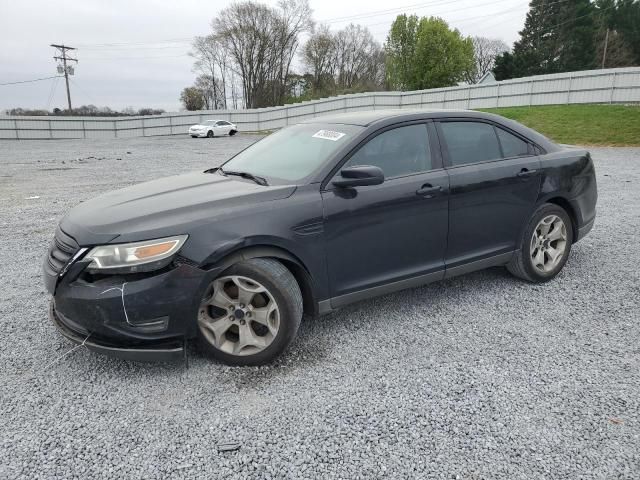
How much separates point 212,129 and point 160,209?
2956cm

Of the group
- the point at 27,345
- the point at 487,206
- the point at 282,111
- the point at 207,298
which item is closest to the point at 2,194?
the point at 27,345

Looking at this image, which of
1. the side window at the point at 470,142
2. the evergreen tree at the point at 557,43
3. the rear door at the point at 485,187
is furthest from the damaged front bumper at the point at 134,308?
A: the evergreen tree at the point at 557,43

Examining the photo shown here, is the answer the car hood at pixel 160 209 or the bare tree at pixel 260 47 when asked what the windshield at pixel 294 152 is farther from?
the bare tree at pixel 260 47

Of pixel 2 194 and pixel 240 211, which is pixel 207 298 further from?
pixel 2 194

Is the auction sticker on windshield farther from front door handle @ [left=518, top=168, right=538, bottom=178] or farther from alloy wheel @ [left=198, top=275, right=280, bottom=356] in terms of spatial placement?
front door handle @ [left=518, top=168, right=538, bottom=178]

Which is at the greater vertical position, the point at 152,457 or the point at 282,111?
the point at 282,111

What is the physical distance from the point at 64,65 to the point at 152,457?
56139 mm

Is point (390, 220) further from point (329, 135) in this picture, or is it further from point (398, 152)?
point (329, 135)

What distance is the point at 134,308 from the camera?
2590 millimetres

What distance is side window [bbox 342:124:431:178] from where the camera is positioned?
333 cm

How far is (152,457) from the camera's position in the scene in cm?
217

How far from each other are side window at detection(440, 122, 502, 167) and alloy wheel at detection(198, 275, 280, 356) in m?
1.89

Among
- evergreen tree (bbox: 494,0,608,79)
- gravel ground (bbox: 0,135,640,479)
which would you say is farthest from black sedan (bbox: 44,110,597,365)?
evergreen tree (bbox: 494,0,608,79)

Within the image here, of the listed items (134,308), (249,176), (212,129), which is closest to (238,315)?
(134,308)
